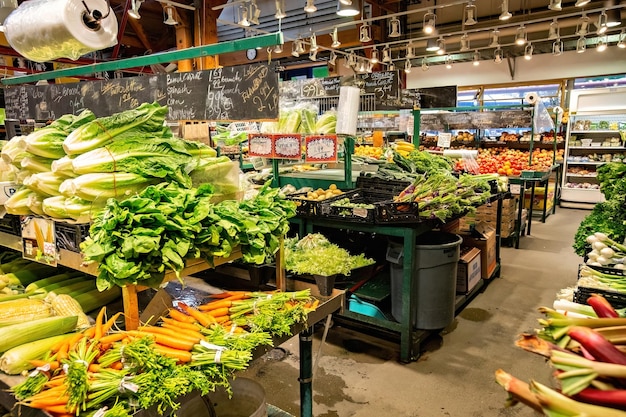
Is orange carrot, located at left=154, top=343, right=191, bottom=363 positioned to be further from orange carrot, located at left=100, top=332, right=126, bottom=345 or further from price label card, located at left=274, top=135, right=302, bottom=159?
price label card, located at left=274, top=135, right=302, bottom=159

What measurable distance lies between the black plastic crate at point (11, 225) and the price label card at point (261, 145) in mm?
2311

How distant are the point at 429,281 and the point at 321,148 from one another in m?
1.50

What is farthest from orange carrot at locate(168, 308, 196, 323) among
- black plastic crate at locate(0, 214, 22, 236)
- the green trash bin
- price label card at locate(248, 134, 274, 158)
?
price label card at locate(248, 134, 274, 158)

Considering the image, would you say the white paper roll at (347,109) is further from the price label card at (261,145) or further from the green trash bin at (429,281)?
the green trash bin at (429,281)

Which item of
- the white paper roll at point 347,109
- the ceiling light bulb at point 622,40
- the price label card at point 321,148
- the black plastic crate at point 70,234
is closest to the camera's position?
the black plastic crate at point 70,234

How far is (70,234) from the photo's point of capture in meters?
1.76

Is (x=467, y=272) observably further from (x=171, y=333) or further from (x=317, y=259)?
(x=171, y=333)

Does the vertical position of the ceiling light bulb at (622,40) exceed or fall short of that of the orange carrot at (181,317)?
it exceeds it

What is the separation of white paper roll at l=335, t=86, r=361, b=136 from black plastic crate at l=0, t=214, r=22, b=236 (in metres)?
2.51

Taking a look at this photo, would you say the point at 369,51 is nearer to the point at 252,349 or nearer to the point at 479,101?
the point at 479,101

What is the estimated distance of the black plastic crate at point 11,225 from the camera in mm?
2172

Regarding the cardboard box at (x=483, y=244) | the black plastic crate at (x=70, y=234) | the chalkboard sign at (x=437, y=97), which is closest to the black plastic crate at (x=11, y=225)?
the black plastic crate at (x=70, y=234)

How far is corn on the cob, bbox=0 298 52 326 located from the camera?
1.83 metres

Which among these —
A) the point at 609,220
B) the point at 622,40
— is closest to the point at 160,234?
the point at 609,220
